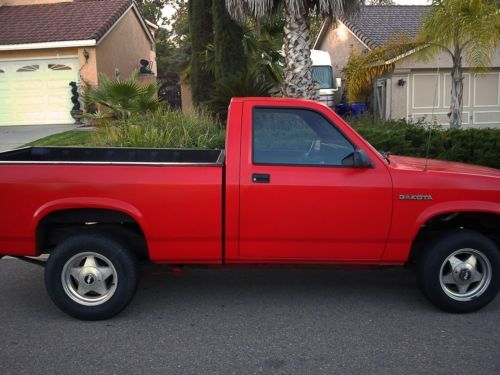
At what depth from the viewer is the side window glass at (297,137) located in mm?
4422

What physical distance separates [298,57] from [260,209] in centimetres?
751

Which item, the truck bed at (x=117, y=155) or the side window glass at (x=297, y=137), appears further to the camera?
the truck bed at (x=117, y=155)

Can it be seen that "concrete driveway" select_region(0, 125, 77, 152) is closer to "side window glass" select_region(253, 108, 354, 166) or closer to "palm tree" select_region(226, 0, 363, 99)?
"palm tree" select_region(226, 0, 363, 99)

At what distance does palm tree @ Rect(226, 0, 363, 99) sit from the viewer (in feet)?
35.5

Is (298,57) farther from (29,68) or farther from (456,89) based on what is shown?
(29,68)

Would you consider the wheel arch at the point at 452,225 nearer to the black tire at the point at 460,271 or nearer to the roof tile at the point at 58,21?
the black tire at the point at 460,271

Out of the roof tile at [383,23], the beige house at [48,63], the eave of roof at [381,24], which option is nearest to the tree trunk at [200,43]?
the beige house at [48,63]

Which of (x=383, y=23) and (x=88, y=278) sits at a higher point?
(x=383, y=23)

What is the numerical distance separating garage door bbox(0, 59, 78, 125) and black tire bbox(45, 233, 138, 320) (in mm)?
15622

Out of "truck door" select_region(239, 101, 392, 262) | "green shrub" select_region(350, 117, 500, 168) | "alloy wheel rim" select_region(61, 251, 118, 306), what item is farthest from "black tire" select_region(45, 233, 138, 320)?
"green shrub" select_region(350, 117, 500, 168)

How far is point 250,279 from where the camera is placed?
5.45 meters

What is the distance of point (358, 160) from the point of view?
4277 mm

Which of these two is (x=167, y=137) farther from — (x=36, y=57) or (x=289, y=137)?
(x=36, y=57)

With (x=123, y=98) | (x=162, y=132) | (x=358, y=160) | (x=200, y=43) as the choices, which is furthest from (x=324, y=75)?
(x=358, y=160)
